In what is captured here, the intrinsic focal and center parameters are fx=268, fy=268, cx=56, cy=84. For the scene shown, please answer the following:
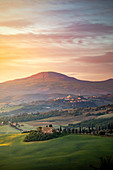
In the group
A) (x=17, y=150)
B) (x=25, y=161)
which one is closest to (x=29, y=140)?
(x=17, y=150)

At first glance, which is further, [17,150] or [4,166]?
[17,150]

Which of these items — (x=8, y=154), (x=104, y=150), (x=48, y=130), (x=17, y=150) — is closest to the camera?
(x=104, y=150)

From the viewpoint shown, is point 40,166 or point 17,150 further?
point 17,150

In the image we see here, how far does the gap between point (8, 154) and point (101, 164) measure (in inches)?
1675

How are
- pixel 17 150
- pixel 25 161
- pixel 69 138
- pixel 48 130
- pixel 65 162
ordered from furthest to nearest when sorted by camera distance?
1. pixel 48 130
2. pixel 69 138
3. pixel 17 150
4. pixel 25 161
5. pixel 65 162

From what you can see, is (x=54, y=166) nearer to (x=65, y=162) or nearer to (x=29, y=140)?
(x=65, y=162)

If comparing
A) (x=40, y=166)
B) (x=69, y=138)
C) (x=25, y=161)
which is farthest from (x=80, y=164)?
(x=69, y=138)

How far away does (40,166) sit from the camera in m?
70.8

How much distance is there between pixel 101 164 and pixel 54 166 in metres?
12.1

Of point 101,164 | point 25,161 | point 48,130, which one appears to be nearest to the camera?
point 101,164

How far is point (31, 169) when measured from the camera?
226 feet

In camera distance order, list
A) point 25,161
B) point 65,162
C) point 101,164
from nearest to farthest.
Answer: point 101,164 < point 65,162 < point 25,161

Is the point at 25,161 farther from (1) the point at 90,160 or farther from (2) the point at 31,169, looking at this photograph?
(1) the point at 90,160

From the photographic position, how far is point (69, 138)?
124125mm
